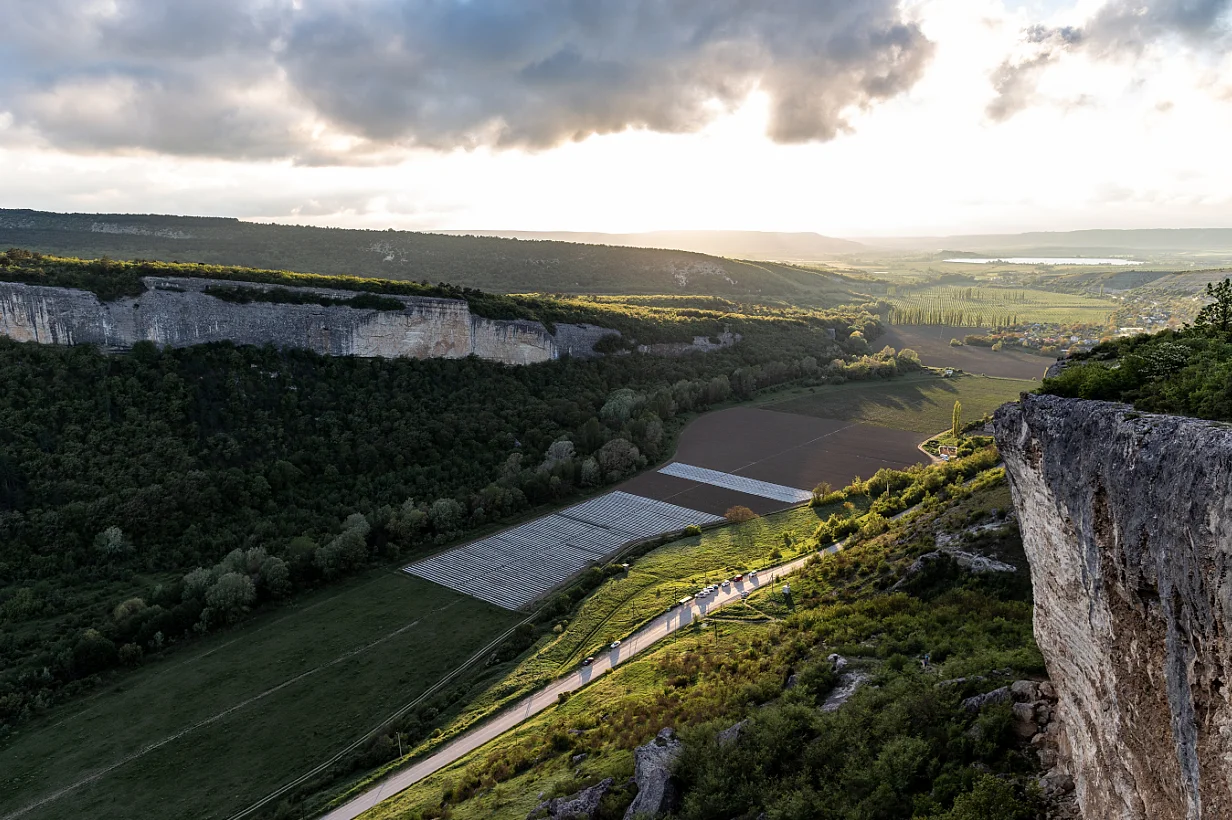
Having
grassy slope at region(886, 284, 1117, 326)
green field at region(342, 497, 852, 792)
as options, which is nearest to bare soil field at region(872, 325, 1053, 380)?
grassy slope at region(886, 284, 1117, 326)

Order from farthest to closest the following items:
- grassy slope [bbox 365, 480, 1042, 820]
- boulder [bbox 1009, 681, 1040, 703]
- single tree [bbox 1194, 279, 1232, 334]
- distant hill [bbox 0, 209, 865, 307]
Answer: distant hill [bbox 0, 209, 865, 307] → grassy slope [bbox 365, 480, 1042, 820] → boulder [bbox 1009, 681, 1040, 703] → single tree [bbox 1194, 279, 1232, 334]

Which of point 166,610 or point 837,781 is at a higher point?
point 837,781

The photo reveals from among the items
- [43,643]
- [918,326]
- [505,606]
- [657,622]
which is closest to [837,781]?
[657,622]

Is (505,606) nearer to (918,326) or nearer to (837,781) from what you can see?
(837,781)

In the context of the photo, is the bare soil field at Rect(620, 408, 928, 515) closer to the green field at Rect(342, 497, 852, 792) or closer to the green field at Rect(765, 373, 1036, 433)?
the green field at Rect(765, 373, 1036, 433)

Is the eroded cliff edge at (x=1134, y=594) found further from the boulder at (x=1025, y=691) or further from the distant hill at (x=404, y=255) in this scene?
the distant hill at (x=404, y=255)

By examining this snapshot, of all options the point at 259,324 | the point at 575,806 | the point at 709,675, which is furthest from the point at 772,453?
the point at 575,806

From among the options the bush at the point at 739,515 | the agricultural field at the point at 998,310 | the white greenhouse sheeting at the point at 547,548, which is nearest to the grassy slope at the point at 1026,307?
the agricultural field at the point at 998,310
